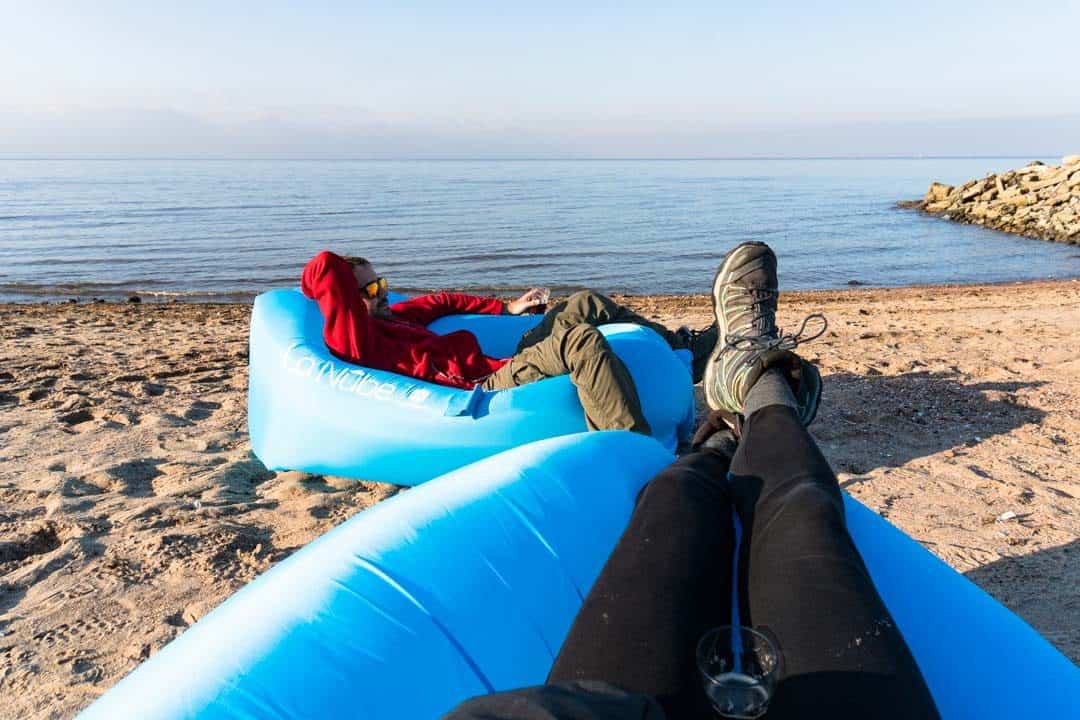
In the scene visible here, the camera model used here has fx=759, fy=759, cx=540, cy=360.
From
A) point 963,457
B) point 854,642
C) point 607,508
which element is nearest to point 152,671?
point 607,508

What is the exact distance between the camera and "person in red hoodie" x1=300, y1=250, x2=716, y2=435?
3.64 m

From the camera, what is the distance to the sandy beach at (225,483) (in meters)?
2.65

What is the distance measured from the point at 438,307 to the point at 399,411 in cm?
183

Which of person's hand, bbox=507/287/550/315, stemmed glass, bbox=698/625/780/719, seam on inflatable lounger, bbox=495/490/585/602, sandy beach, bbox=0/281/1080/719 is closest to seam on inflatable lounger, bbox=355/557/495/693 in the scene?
seam on inflatable lounger, bbox=495/490/585/602

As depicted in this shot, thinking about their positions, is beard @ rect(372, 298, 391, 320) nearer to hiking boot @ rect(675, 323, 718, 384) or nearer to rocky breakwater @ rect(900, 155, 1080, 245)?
hiking boot @ rect(675, 323, 718, 384)

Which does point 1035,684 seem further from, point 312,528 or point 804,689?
point 312,528

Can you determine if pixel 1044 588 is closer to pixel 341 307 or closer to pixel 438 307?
pixel 341 307

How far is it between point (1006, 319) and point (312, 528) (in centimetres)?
753

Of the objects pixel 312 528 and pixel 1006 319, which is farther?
pixel 1006 319

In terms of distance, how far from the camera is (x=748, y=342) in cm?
378

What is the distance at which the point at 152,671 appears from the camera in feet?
4.78

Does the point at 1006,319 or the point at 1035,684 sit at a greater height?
the point at 1035,684

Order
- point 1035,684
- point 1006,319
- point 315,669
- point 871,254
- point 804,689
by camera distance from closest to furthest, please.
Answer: point 804,689 < point 315,669 < point 1035,684 < point 1006,319 < point 871,254

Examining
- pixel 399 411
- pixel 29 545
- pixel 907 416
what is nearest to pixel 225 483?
pixel 29 545
